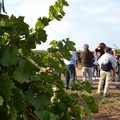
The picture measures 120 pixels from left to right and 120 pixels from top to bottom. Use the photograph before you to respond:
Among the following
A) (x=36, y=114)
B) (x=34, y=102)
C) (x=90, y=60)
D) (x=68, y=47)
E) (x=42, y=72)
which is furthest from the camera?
(x=90, y=60)

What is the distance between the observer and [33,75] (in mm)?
1675

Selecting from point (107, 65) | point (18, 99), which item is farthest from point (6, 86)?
point (107, 65)

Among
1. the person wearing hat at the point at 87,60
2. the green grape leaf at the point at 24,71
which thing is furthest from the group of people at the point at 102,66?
the green grape leaf at the point at 24,71

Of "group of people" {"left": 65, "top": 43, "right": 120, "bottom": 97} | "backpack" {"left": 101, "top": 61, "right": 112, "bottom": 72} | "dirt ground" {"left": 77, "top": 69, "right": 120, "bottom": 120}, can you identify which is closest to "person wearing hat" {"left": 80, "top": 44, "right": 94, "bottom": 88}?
"group of people" {"left": 65, "top": 43, "right": 120, "bottom": 97}

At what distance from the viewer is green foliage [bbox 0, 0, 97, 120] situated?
161 cm

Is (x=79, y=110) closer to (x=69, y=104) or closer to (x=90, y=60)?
(x=69, y=104)

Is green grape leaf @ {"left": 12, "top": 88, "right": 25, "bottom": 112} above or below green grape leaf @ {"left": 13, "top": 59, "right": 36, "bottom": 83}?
below

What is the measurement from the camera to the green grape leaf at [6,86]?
155 cm

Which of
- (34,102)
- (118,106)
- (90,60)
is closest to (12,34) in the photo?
(34,102)

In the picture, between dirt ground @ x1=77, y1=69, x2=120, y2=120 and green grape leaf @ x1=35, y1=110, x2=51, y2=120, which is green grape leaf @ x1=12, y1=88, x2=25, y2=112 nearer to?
green grape leaf @ x1=35, y1=110, x2=51, y2=120

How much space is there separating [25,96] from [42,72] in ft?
0.71

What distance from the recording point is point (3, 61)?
1.62m

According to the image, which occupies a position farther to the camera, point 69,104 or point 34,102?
point 69,104

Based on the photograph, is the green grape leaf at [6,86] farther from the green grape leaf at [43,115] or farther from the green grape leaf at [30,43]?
the green grape leaf at [30,43]
